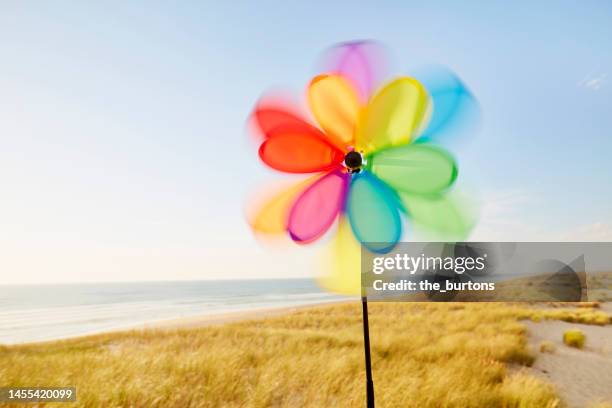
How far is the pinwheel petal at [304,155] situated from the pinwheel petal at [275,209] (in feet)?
0.34

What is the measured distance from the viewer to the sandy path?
499 centimetres

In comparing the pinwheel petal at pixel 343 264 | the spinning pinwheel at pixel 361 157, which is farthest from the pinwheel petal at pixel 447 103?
the pinwheel petal at pixel 343 264

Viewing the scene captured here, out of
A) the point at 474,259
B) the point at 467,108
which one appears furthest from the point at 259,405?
the point at 467,108

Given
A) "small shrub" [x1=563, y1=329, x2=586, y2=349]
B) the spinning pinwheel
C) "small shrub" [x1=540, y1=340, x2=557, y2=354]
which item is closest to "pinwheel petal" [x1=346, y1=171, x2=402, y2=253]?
the spinning pinwheel

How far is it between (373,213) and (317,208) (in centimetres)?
34

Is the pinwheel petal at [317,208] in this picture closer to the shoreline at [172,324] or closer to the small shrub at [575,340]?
the small shrub at [575,340]

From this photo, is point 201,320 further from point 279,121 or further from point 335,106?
point 335,106

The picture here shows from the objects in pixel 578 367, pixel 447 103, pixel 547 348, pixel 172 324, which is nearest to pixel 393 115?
pixel 447 103

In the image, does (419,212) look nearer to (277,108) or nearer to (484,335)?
(277,108)

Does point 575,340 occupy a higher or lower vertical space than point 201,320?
lower

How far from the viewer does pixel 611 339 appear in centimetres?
898

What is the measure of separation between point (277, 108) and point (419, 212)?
1.05 meters

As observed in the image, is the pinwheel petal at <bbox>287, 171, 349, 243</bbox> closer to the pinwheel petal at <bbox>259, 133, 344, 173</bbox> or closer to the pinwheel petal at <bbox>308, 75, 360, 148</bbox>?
the pinwheel petal at <bbox>259, 133, 344, 173</bbox>

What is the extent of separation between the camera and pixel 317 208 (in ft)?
7.73
